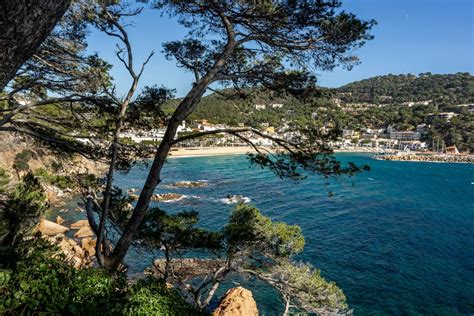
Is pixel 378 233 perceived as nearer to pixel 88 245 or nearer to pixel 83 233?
pixel 88 245

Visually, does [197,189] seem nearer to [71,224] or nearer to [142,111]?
[71,224]

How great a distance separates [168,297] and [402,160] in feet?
253

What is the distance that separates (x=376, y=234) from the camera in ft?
66.2

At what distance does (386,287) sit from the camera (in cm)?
1334

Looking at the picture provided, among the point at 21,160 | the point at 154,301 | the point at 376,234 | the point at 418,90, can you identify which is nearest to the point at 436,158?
the point at 376,234

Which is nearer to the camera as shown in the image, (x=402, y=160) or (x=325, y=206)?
(x=325, y=206)

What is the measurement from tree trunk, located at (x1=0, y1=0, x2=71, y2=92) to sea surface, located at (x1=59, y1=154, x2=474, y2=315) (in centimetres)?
381

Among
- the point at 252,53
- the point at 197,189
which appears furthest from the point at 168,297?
the point at 197,189

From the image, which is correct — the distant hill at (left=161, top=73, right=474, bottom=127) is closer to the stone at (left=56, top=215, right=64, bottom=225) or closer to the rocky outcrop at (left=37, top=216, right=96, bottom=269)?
the stone at (left=56, top=215, right=64, bottom=225)

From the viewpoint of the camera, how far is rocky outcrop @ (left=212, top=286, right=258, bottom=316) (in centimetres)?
1005

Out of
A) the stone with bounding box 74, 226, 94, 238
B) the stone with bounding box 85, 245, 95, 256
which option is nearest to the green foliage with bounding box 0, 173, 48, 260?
the stone with bounding box 85, 245, 95, 256

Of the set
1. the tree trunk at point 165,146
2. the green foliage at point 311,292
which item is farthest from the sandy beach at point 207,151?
the tree trunk at point 165,146

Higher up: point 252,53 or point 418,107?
point 418,107

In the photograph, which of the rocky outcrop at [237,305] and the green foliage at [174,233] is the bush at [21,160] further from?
the green foliage at [174,233]
